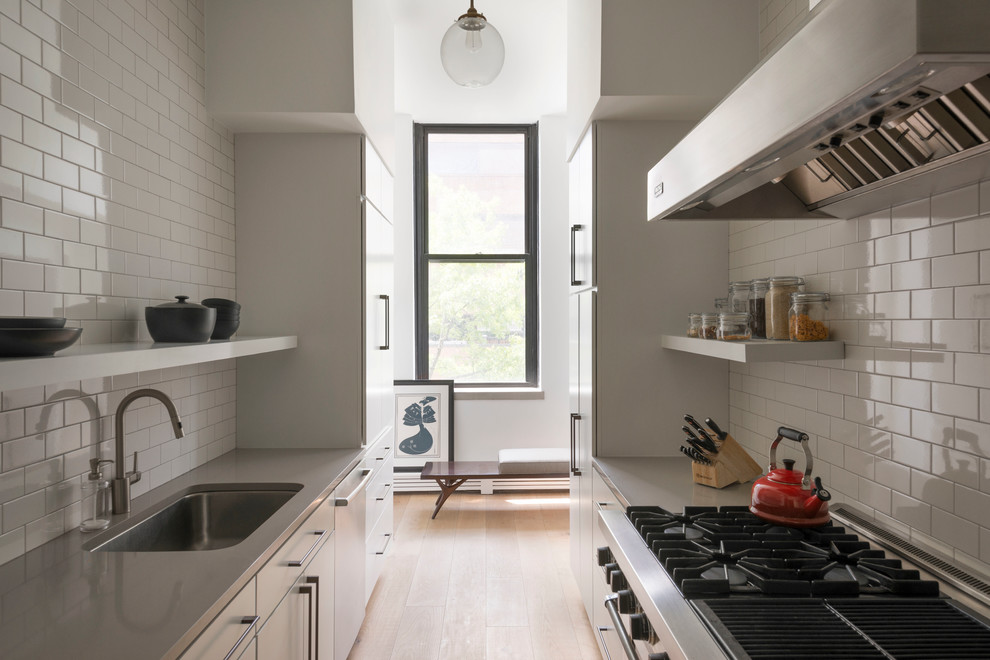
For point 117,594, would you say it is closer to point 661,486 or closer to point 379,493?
point 661,486

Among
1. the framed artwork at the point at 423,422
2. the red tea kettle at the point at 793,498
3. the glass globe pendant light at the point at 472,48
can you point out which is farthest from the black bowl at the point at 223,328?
the framed artwork at the point at 423,422

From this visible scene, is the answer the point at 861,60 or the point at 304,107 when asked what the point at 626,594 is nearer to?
the point at 861,60

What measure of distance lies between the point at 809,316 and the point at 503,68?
2.96 metres

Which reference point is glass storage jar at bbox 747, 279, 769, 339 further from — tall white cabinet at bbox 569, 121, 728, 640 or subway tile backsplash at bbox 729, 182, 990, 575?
tall white cabinet at bbox 569, 121, 728, 640

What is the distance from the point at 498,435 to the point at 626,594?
3567 mm

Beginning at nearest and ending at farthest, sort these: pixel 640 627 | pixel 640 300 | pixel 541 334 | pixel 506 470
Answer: pixel 640 627
pixel 640 300
pixel 506 470
pixel 541 334

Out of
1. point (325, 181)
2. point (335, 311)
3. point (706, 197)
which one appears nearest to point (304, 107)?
point (325, 181)

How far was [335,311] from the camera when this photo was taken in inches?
109

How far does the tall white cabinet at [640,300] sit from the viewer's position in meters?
2.64

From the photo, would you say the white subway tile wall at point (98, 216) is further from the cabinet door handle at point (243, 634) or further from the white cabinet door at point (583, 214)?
the white cabinet door at point (583, 214)

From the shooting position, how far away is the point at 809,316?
1.90m

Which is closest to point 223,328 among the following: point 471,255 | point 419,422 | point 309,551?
point 309,551

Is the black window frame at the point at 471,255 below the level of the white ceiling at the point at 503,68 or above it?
below

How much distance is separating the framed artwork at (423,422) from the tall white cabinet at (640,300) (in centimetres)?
243
